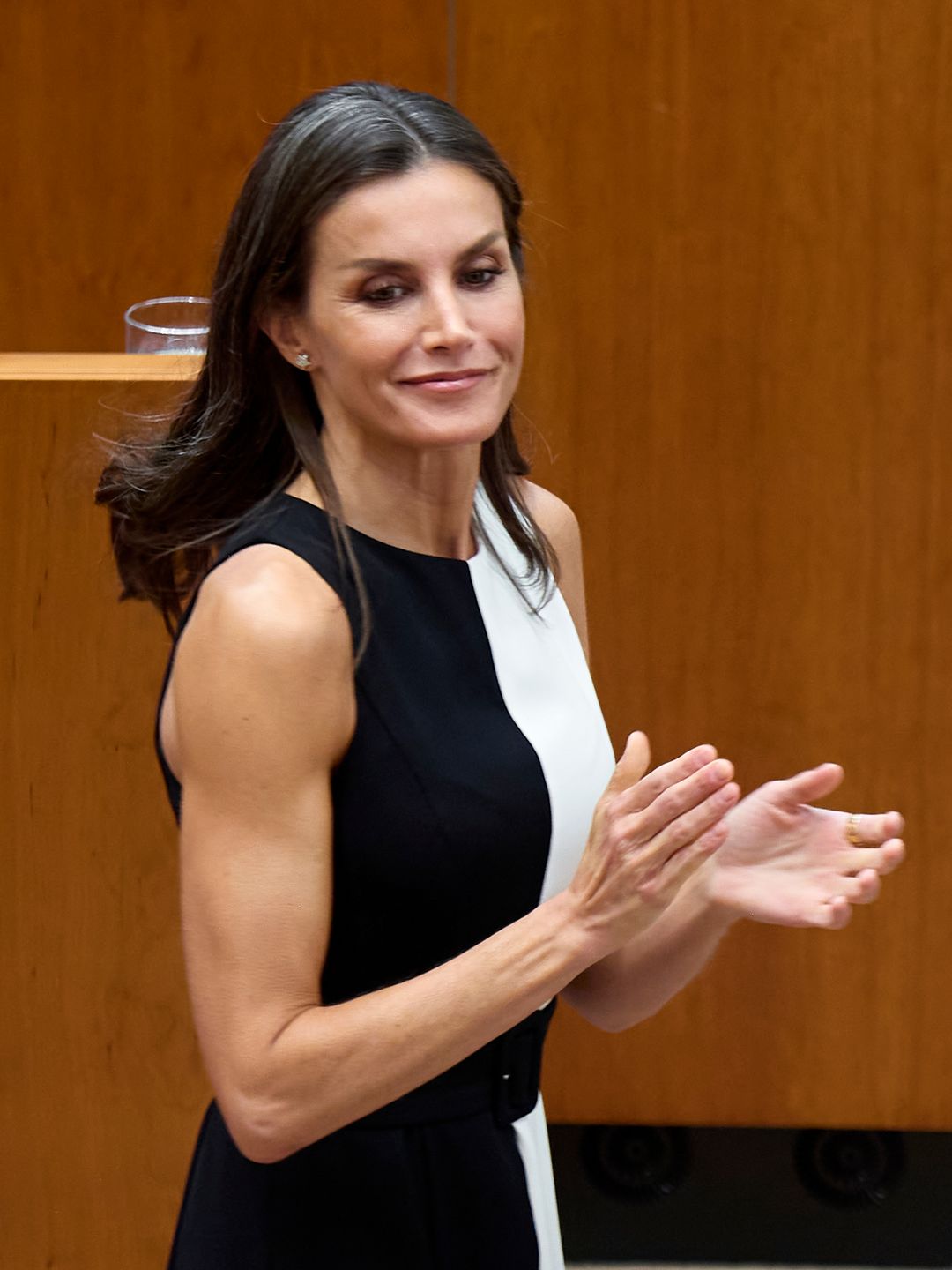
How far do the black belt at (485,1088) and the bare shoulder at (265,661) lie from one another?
1.04 ft

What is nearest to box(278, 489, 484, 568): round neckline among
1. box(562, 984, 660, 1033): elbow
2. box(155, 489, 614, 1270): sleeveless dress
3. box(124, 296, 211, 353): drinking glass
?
box(155, 489, 614, 1270): sleeveless dress

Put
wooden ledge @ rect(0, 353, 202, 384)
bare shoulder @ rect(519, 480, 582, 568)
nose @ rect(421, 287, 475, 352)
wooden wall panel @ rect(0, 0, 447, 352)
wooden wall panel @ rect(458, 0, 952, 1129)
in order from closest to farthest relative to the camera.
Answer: nose @ rect(421, 287, 475, 352) → bare shoulder @ rect(519, 480, 582, 568) → wooden ledge @ rect(0, 353, 202, 384) → wooden wall panel @ rect(458, 0, 952, 1129) → wooden wall panel @ rect(0, 0, 447, 352)

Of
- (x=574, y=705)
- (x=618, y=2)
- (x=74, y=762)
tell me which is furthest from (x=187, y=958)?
(x=618, y=2)

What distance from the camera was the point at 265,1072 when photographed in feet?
4.27

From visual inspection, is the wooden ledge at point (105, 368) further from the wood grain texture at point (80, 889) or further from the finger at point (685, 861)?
the finger at point (685, 861)

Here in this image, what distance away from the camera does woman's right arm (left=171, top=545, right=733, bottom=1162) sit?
1.29 metres

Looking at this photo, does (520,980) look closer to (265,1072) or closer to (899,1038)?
(265,1072)

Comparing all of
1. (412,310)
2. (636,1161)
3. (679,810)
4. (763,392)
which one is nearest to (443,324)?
(412,310)

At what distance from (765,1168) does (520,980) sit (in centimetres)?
187

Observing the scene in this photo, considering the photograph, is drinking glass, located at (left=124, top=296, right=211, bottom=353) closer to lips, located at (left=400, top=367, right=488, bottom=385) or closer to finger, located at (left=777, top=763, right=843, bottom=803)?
lips, located at (left=400, top=367, right=488, bottom=385)

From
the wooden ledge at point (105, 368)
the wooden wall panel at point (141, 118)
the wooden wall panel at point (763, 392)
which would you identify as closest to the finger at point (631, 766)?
the wooden ledge at point (105, 368)

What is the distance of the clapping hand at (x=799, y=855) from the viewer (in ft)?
4.59

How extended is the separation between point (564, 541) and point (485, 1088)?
1.88ft

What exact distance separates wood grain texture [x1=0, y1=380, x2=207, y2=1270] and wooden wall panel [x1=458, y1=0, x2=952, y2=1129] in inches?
31.9
